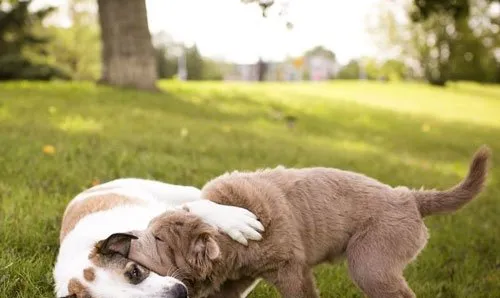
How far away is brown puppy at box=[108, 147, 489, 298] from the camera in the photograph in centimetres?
334

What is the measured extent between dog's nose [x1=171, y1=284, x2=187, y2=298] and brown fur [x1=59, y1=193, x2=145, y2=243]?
1.42 meters

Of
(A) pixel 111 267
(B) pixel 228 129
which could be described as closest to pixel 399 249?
(A) pixel 111 267

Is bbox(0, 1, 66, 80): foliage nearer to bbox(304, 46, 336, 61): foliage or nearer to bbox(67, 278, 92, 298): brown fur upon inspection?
bbox(67, 278, 92, 298): brown fur

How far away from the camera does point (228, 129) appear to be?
1159 cm

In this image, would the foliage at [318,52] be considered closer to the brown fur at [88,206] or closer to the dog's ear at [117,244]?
the brown fur at [88,206]

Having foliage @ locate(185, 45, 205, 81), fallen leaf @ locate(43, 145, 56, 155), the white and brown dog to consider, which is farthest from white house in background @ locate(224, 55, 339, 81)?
the white and brown dog

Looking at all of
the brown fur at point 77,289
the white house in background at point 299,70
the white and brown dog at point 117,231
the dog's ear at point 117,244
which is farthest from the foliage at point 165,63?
the brown fur at point 77,289

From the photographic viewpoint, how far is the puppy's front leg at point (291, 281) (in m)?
3.44

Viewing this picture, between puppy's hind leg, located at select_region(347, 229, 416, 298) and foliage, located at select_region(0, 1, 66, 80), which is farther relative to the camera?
foliage, located at select_region(0, 1, 66, 80)

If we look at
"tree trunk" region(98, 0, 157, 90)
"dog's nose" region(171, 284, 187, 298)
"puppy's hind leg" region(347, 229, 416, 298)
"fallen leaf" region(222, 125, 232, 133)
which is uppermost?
"tree trunk" region(98, 0, 157, 90)

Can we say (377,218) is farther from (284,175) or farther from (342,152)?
(342,152)

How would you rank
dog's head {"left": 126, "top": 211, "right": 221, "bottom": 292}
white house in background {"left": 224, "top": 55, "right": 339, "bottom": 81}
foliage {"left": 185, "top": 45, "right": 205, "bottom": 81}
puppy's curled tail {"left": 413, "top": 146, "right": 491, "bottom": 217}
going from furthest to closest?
white house in background {"left": 224, "top": 55, "right": 339, "bottom": 81}, foliage {"left": 185, "top": 45, "right": 205, "bottom": 81}, puppy's curled tail {"left": 413, "top": 146, "right": 491, "bottom": 217}, dog's head {"left": 126, "top": 211, "right": 221, "bottom": 292}

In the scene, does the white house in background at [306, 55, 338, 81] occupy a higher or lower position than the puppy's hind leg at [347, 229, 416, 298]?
lower

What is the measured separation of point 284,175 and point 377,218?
0.71 m
